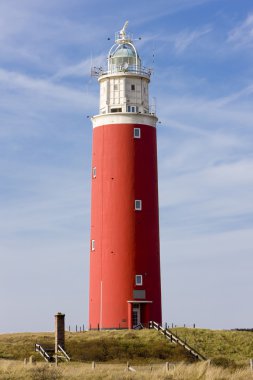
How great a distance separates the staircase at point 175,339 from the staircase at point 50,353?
26.6ft

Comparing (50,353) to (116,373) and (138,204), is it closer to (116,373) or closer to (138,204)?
(116,373)

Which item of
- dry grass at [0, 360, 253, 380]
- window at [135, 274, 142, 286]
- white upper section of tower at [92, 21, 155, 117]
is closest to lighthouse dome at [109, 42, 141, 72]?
white upper section of tower at [92, 21, 155, 117]

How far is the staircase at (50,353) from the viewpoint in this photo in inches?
1973

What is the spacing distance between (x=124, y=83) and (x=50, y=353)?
2250cm

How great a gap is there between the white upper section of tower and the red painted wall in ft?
6.15

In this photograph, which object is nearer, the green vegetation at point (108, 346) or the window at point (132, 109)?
the green vegetation at point (108, 346)

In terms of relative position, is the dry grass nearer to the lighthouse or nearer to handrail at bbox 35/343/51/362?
handrail at bbox 35/343/51/362

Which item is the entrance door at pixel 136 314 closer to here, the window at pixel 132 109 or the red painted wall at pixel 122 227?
the red painted wall at pixel 122 227

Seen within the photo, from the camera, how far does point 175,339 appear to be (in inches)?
2215

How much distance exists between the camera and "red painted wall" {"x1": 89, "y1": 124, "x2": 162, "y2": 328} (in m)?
61.6

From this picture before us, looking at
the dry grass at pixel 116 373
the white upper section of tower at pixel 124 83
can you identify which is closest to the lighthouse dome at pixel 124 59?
the white upper section of tower at pixel 124 83

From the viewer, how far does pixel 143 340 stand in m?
56.0

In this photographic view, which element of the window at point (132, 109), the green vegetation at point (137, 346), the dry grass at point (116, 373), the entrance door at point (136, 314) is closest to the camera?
the dry grass at point (116, 373)

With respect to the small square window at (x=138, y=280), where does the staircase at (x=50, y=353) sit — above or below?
below
